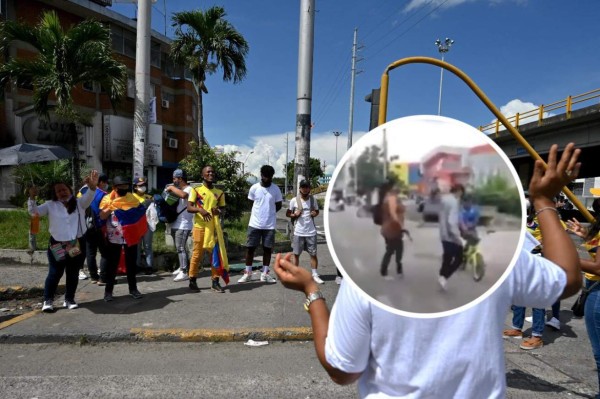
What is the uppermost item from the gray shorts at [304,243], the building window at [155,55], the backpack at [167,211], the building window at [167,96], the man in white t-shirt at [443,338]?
the building window at [155,55]

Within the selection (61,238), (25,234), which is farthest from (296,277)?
(25,234)

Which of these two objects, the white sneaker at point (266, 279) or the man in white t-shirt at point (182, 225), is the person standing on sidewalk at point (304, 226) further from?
the man in white t-shirt at point (182, 225)

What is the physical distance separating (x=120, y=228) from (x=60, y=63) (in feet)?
26.1

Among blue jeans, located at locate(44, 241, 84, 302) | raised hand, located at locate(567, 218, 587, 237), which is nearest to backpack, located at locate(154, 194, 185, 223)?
blue jeans, located at locate(44, 241, 84, 302)

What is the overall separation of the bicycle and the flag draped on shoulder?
208 inches

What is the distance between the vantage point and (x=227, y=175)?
37.1 ft

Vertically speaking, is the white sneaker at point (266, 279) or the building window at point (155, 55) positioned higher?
the building window at point (155, 55)

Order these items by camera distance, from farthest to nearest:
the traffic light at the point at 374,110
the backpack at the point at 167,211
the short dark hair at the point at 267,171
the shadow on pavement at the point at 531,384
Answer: the backpack at the point at 167,211, the short dark hair at the point at 267,171, the shadow on pavement at the point at 531,384, the traffic light at the point at 374,110

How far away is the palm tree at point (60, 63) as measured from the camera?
10625 millimetres

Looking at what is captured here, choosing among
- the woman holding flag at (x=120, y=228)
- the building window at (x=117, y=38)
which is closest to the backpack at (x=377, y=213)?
the woman holding flag at (x=120, y=228)

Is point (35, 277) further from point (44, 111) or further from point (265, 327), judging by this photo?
point (44, 111)

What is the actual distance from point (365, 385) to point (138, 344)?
145 inches

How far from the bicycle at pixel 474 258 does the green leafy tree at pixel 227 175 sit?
10.1 m

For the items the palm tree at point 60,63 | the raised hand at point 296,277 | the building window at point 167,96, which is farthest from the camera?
the building window at point 167,96
